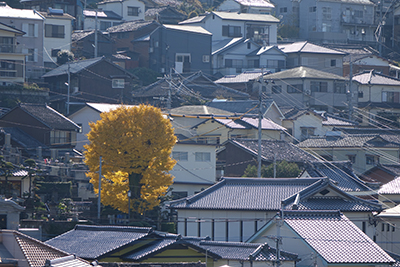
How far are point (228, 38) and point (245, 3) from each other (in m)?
10.7

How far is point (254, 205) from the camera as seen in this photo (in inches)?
1324

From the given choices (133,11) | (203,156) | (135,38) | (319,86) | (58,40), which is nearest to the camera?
(203,156)

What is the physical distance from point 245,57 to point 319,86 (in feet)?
34.4

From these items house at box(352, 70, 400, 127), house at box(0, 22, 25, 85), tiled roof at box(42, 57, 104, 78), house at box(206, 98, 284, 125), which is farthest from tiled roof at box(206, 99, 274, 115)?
house at box(0, 22, 25, 85)

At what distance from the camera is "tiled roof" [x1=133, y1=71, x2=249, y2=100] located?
61.7 meters

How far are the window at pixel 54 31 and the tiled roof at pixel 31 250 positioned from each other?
45.1 metres

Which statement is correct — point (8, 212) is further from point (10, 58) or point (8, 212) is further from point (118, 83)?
point (118, 83)

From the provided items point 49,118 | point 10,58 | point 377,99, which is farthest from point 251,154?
point 377,99

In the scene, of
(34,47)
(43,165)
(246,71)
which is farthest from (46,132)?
(246,71)

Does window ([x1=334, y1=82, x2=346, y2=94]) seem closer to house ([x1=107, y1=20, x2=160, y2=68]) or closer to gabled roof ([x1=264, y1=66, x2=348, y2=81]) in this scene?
gabled roof ([x1=264, y1=66, x2=348, y2=81])

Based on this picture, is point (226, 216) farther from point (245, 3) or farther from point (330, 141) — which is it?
point (245, 3)

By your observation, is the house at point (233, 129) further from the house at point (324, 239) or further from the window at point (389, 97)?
the house at point (324, 239)

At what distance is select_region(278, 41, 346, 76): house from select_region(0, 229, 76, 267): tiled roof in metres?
55.0

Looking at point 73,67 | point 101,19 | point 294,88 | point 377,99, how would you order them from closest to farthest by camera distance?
point 73,67 → point 294,88 → point 377,99 → point 101,19
